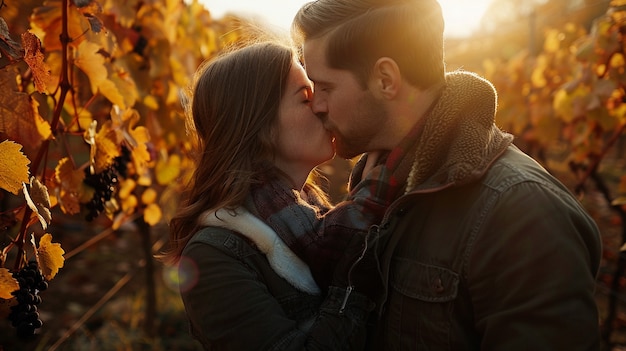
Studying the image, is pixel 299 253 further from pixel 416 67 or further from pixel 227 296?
A: pixel 416 67

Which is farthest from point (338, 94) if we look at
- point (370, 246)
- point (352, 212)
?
point (370, 246)

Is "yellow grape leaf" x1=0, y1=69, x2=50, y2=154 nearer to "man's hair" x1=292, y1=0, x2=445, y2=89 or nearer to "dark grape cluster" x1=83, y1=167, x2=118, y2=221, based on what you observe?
"dark grape cluster" x1=83, y1=167, x2=118, y2=221

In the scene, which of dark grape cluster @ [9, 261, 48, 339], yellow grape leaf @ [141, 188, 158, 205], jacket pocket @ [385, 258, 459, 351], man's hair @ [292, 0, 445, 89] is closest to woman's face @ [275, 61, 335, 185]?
man's hair @ [292, 0, 445, 89]

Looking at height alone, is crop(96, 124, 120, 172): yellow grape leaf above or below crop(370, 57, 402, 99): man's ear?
below

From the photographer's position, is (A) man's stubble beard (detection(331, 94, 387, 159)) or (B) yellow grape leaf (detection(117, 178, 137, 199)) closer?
(A) man's stubble beard (detection(331, 94, 387, 159))

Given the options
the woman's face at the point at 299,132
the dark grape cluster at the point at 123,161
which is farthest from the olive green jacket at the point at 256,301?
the dark grape cluster at the point at 123,161

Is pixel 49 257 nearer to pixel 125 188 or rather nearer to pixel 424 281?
pixel 424 281

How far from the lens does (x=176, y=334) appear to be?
14.1 feet

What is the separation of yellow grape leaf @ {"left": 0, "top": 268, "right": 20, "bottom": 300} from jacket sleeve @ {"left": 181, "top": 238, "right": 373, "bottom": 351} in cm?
41

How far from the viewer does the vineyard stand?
4.29 ft

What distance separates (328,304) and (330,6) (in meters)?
0.75

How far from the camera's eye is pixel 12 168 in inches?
43.9

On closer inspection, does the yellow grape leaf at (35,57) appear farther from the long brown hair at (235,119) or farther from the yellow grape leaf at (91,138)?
the long brown hair at (235,119)

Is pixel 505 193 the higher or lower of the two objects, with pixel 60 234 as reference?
higher
